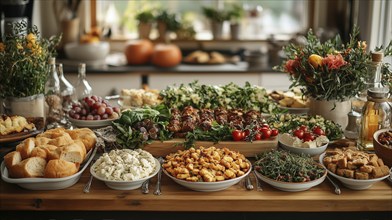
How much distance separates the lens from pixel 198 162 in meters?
2.36

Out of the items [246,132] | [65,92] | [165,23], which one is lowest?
[246,132]

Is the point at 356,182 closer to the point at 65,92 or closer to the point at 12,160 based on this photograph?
the point at 12,160

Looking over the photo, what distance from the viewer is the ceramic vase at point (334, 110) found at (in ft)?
9.67

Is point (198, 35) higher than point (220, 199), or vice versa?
point (198, 35)

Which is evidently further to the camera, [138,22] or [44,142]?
[138,22]

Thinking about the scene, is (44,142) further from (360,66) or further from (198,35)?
(198,35)

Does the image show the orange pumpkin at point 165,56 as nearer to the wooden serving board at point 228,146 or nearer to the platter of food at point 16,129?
the platter of food at point 16,129

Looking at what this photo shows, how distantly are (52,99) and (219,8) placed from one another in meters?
3.12

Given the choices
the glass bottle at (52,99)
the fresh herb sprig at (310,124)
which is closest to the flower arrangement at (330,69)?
the fresh herb sprig at (310,124)

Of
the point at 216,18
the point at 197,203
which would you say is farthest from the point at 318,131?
the point at 216,18

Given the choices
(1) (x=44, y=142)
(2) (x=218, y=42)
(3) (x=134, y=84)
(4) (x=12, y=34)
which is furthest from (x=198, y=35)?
(1) (x=44, y=142)

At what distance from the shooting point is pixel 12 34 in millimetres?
2949

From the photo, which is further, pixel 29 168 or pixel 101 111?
pixel 101 111

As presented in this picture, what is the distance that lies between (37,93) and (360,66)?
169 centimetres
